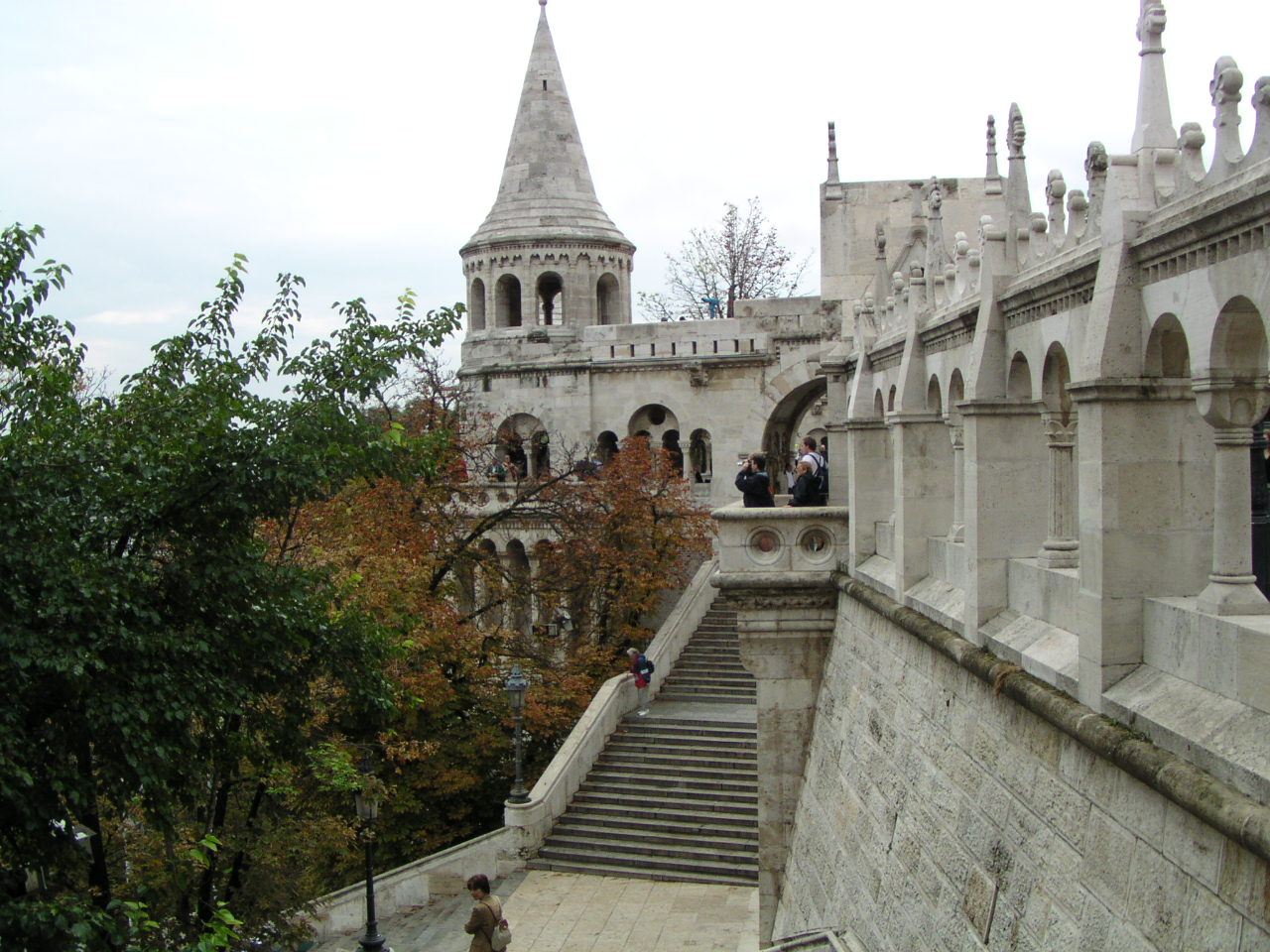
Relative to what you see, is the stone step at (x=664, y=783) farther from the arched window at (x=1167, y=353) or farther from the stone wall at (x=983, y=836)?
the arched window at (x=1167, y=353)

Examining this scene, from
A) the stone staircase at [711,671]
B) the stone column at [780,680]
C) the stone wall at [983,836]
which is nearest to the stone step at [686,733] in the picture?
the stone staircase at [711,671]

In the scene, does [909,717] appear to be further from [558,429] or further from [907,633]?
[558,429]

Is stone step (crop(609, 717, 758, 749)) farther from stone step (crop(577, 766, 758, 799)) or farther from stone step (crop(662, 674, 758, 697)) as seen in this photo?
stone step (crop(662, 674, 758, 697))

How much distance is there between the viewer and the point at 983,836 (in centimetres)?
→ 656

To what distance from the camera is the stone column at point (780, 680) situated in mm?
12430

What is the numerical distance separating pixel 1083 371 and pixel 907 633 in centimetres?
388

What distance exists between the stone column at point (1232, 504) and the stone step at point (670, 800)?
13819 mm

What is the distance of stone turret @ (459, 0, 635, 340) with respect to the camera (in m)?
31.8

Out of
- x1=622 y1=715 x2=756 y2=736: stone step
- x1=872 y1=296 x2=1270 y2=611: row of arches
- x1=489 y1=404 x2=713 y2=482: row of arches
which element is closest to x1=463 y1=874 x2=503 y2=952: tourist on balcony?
x1=872 y1=296 x2=1270 y2=611: row of arches

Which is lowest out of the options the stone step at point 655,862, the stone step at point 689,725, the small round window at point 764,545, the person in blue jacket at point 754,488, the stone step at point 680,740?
the stone step at point 655,862

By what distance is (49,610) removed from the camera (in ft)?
23.1

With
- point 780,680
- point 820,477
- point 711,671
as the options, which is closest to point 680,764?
point 711,671

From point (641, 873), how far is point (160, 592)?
33.5ft

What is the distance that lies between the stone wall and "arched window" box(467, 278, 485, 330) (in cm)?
2269
